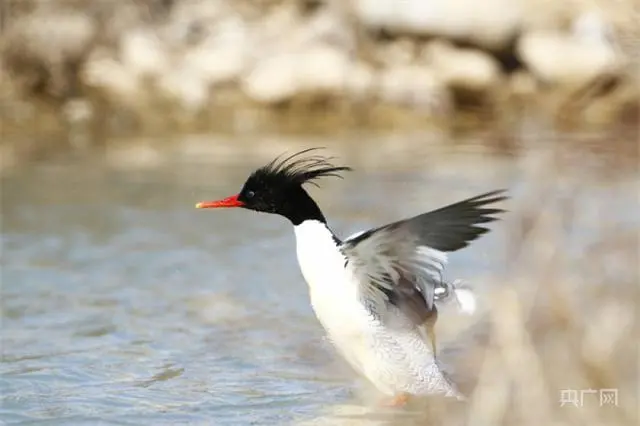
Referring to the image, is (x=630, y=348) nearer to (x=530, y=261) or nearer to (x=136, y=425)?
(x=530, y=261)

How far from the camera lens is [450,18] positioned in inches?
620

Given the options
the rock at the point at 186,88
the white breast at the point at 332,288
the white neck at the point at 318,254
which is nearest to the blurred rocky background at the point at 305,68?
the rock at the point at 186,88

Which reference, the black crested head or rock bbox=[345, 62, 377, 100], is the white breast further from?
rock bbox=[345, 62, 377, 100]

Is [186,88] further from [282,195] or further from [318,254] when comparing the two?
[318,254]

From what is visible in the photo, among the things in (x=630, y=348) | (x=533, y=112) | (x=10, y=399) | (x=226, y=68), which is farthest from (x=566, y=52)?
(x=630, y=348)

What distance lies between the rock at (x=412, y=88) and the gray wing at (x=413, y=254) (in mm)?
10122

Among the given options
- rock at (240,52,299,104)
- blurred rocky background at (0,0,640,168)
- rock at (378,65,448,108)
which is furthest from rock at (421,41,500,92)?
rock at (240,52,299,104)

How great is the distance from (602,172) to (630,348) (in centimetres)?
64

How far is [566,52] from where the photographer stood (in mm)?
15375

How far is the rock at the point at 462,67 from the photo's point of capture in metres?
15.6

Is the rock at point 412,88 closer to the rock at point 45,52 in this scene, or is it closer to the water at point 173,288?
the water at point 173,288

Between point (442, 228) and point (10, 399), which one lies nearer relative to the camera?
point (442, 228)

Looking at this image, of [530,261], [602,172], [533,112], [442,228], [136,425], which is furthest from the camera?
[533,112]

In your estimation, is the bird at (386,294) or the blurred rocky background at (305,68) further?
the blurred rocky background at (305,68)
